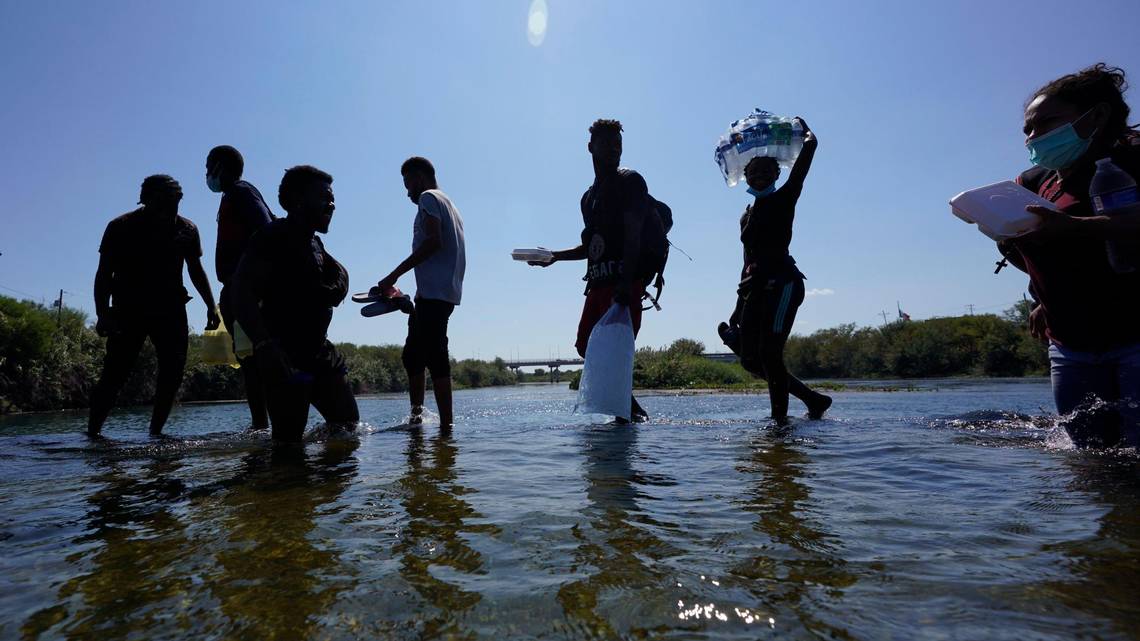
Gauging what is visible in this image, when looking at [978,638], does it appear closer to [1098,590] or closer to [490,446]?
[1098,590]

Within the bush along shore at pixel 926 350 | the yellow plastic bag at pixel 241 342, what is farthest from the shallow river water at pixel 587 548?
the bush along shore at pixel 926 350

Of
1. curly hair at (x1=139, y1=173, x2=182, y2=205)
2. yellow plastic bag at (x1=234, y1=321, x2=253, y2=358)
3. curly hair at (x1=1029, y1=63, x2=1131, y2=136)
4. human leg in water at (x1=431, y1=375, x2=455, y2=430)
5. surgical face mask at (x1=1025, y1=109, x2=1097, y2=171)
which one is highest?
curly hair at (x1=139, y1=173, x2=182, y2=205)

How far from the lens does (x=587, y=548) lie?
4.99 feet

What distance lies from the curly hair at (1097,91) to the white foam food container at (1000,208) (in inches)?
23.6

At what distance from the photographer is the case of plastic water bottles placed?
5297 mm

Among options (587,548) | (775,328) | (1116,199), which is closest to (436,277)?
(775,328)

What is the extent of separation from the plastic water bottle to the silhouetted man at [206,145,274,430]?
4911 mm

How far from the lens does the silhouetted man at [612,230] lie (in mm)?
4957

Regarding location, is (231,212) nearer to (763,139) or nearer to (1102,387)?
(763,139)

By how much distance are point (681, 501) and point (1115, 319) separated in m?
2.44

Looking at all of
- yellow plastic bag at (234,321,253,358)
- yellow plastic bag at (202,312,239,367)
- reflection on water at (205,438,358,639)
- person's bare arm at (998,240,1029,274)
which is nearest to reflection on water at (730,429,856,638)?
reflection on water at (205,438,358,639)

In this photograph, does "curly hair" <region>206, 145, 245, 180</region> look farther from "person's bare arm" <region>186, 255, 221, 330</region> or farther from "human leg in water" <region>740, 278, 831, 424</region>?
"human leg in water" <region>740, 278, 831, 424</region>

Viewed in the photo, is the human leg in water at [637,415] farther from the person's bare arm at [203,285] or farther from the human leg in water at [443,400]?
the person's bare arm at [203,285]

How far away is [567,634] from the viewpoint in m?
1.05
